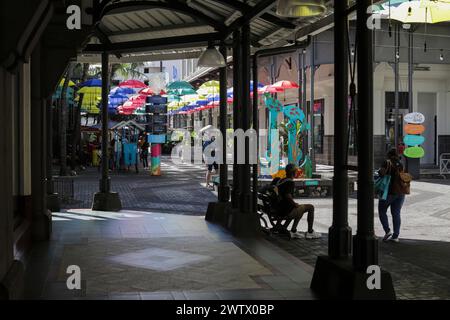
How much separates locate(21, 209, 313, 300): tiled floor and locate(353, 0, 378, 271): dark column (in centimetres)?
89

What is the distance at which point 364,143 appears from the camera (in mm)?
5898

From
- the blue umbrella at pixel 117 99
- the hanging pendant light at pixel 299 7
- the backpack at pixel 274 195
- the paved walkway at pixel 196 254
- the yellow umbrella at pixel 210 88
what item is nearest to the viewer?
the paved walkway at pixel 196 254

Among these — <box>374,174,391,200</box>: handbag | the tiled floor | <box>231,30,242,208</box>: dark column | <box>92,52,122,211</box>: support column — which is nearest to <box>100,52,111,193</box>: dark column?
<box>92,52,122,211</box>: support column

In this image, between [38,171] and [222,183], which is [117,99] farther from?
[38,171]

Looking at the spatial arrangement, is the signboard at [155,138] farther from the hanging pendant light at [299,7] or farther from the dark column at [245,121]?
the hanging pendant light at [299,7]

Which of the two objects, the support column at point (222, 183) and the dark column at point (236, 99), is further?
the support column at point (222, 183)

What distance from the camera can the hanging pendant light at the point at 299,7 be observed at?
7363 millimetres

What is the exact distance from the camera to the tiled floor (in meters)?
6.43

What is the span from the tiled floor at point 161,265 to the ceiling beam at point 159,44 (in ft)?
11.6

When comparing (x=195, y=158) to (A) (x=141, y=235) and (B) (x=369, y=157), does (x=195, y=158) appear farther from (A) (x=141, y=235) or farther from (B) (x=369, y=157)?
(B) (x=369, y=157)

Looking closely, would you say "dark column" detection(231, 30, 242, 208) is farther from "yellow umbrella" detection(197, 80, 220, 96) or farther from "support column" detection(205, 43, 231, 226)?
"yellow umbrella" detection(197, 80, 220, 96)

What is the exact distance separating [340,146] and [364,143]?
2.72ft

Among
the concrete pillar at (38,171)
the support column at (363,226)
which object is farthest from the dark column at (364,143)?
the concrete pillar at (38,171)

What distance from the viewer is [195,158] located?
4169 cm
